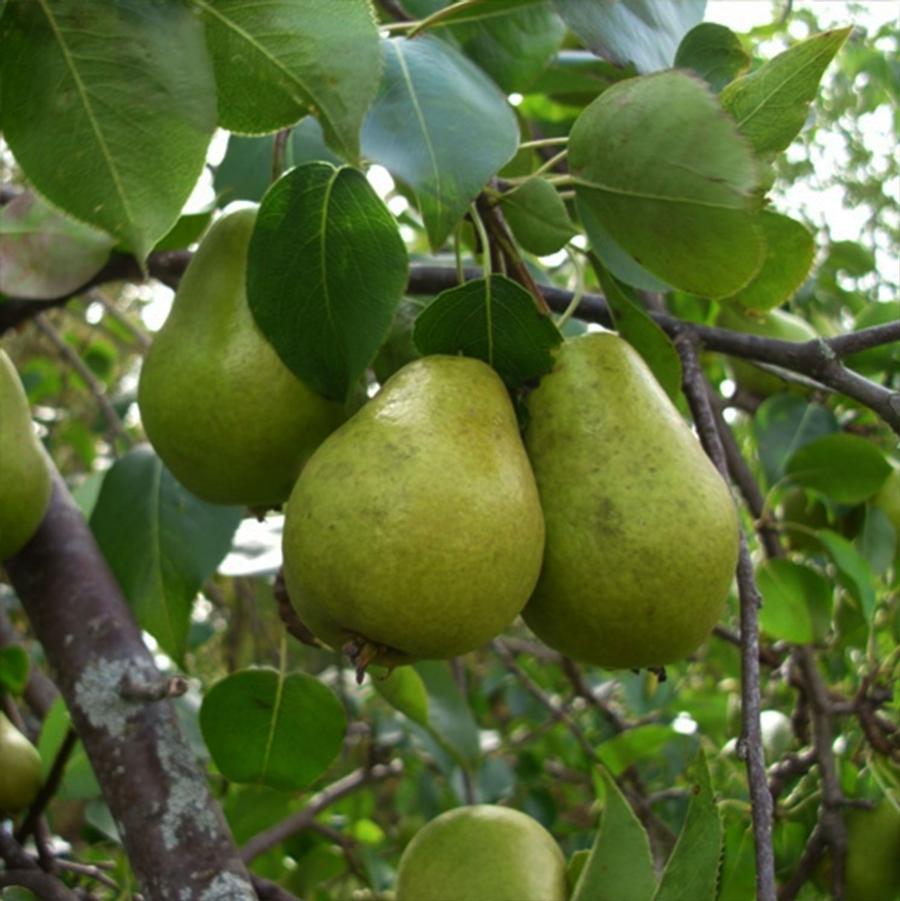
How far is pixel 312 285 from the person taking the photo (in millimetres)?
833

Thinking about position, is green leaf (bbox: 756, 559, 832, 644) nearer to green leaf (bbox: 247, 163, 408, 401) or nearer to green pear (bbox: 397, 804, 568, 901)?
green pear (bbox: 397, 804, 568, 901)

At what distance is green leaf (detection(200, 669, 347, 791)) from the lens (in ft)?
3.56

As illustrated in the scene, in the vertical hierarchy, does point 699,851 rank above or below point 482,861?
above

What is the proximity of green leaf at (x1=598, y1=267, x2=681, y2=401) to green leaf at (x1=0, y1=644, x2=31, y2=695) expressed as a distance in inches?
29.1

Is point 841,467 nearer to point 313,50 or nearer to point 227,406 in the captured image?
point 227,406

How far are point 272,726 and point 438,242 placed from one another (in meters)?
0.57

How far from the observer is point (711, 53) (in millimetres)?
963

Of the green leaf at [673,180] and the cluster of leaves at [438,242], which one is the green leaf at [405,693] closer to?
the cluster of leaves at [438,242]

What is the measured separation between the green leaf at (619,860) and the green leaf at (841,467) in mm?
626

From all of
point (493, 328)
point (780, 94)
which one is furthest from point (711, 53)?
point (493, 328)

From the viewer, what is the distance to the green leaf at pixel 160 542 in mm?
1161

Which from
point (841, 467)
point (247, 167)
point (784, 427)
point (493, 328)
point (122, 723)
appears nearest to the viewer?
point (493, 328)

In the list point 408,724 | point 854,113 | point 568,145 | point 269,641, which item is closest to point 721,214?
point 568,145

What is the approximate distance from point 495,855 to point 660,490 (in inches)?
16.9
